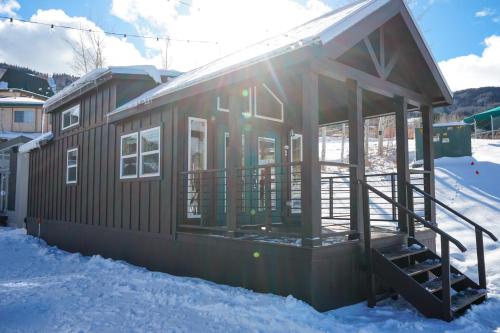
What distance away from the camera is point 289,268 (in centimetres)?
473

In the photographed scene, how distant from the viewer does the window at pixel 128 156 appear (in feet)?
26.1

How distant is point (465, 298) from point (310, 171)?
242 cm

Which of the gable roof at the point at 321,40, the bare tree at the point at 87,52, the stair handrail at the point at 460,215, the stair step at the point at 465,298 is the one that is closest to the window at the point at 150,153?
the gable roof at the point at 321,40

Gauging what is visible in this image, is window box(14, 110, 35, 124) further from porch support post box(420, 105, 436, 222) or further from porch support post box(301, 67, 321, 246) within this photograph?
porch support post box(301, 67, 321, 246)

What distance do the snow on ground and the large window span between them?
1387mm

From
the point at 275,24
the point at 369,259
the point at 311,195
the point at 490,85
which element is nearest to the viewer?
the point at 311,195

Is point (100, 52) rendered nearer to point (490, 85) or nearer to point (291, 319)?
point (291, 319)

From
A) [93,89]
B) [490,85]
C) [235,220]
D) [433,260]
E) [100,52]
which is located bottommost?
[433,260]

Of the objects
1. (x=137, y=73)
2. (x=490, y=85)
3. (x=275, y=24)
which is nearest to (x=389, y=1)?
(x=275, y=24)

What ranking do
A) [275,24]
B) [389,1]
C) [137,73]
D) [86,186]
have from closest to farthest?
1. [389,1]
2. [275,24]
3. [137,73]
4. [86,186]

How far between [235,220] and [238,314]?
1551 mm

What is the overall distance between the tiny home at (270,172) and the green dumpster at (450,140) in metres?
9.65

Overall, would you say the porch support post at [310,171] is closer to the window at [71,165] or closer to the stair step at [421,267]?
the stair step at [421,267]

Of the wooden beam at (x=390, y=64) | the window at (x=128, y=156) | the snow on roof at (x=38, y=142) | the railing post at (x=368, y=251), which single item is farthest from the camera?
the snow on roof at (x=38, y=142)
